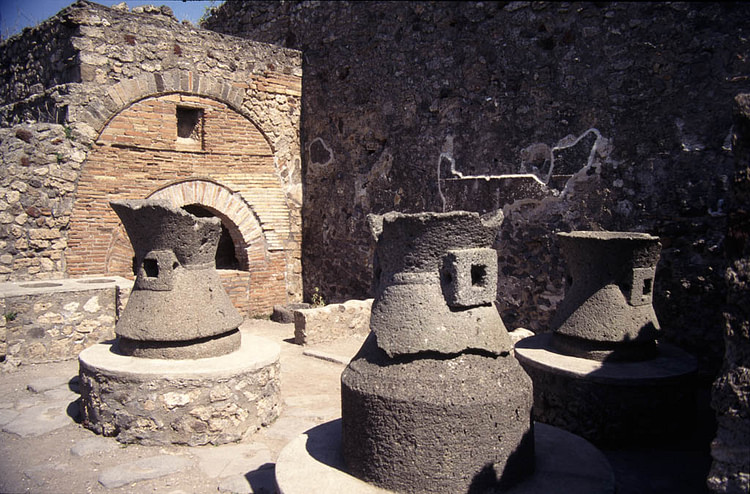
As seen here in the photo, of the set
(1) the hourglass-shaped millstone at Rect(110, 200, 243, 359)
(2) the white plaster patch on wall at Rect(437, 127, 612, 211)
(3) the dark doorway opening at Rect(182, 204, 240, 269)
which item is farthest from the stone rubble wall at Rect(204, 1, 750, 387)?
(1) the hourglass-shaped millstone at Rect(110, 200, 243, 359)

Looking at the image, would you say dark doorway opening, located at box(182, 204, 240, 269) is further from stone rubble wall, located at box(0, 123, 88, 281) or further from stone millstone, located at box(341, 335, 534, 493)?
stone millstone, located at box(341, 335, 534, 493)

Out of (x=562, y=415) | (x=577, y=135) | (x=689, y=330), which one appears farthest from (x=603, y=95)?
(x=562, y=415)

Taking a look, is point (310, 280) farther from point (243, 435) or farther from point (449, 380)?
point (449, 380)

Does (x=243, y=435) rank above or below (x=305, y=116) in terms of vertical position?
below

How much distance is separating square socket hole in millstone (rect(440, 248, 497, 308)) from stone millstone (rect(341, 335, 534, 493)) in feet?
0.86

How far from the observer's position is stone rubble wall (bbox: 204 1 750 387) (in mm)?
5039

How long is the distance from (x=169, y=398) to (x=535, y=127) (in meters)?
4.43

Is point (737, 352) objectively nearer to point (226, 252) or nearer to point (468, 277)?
point (468, 277)

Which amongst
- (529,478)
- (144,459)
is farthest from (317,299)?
(529,478)

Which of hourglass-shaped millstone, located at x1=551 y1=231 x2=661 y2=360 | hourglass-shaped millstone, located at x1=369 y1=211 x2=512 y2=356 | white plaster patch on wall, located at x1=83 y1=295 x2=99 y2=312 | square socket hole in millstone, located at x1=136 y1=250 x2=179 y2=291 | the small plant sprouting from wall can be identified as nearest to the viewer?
hourglass-shaped millstone, located at x1=369 y1=211 x2=512 y2=356

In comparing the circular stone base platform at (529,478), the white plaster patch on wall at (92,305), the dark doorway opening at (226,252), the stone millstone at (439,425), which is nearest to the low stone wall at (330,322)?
the white plaster patch on wall at (92,305)

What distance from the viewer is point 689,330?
Result: 5105mm

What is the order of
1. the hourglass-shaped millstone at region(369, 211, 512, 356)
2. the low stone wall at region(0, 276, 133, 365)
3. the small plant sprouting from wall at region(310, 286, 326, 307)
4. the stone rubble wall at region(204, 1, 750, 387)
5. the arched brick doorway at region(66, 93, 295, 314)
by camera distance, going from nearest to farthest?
the hourglass-shaped millstone at region(369, 211, 512, 356)
the stone rubble wall at region(204, 1, 750, 387)
the low stone wall at region(0, 276, 133, 365)
the arched brick doorway at region(66, 93, 295, 314)
the small plant sprouting from wall at region(310, 286, 326, 307)

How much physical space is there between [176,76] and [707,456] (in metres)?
7.34
